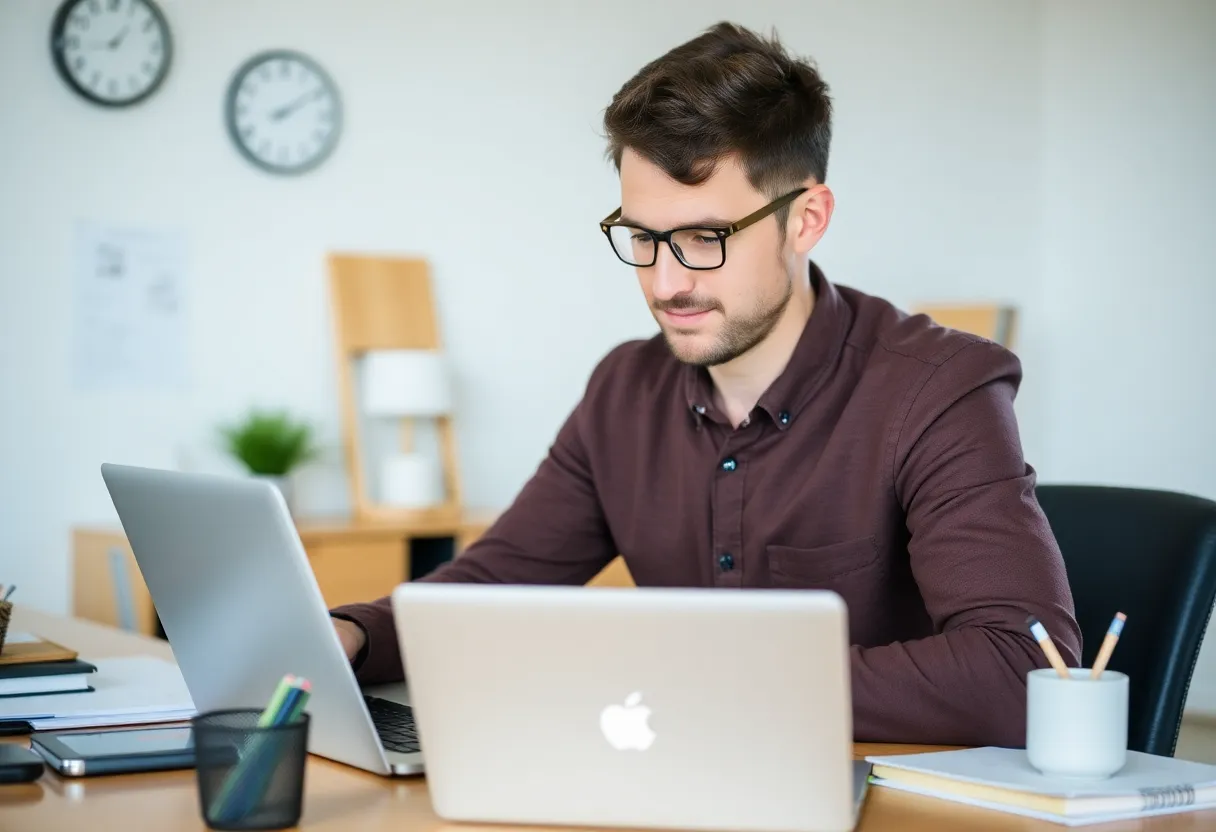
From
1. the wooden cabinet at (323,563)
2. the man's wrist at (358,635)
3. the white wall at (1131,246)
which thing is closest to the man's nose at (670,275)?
the man's wrist at (358,635)

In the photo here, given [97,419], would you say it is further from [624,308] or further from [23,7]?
[624,308]

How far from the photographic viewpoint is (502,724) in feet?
3.10

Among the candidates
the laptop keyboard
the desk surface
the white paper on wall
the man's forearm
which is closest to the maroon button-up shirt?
the man's forearm

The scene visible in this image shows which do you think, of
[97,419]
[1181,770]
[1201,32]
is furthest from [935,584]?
[1201,32]

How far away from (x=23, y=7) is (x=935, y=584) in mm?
3123

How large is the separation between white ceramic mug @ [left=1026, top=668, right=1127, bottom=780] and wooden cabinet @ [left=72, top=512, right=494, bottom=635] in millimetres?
Result: 2418

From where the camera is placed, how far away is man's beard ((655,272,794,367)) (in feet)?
5.34

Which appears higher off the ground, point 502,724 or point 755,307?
point 755,307

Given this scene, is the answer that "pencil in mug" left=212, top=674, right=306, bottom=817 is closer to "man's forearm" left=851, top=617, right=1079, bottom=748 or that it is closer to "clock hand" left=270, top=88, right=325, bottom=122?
"man's forearm" left=851, top=617, right=1079, bottom=748

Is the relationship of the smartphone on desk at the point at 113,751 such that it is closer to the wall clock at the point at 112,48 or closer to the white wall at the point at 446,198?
the white wall at the point at 446,198

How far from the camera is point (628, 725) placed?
923mm

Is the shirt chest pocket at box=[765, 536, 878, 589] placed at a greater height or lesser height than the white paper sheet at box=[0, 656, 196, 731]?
greater

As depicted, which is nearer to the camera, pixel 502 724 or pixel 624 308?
pixel 502 724

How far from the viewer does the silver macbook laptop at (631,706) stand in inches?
34.2
